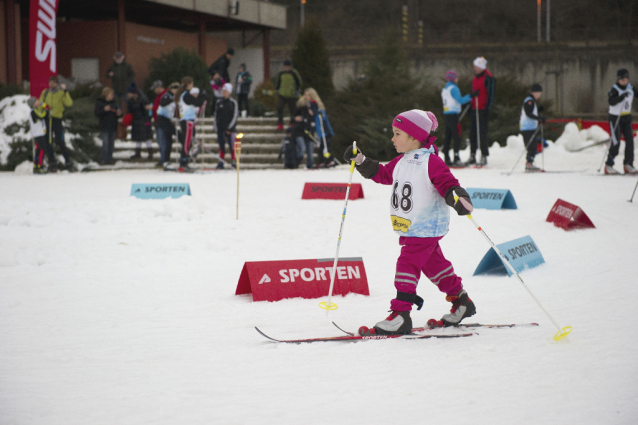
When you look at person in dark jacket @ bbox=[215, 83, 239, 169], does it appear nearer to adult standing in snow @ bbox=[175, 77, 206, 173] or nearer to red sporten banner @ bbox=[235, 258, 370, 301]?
adult standing in snow @ bbox=[175, 77, 206, 173]

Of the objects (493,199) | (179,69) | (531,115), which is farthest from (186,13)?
(493,199)

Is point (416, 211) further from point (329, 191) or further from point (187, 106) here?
point (187, 106)

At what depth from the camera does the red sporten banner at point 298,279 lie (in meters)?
4.63

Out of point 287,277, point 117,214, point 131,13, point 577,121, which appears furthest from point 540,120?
point 131,13

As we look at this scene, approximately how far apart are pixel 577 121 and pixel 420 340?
63.3 ft

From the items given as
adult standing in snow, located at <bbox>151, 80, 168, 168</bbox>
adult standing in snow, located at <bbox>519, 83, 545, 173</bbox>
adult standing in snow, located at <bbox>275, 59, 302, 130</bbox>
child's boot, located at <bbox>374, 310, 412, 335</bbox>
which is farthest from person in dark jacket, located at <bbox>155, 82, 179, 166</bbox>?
child's boot, located at <bbox>374, 310, 412, 335</bbox>

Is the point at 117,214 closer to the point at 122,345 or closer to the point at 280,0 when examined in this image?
the point at 122,345

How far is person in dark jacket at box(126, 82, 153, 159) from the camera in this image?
1600cm

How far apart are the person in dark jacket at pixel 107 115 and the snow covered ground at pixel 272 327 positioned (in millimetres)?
7124

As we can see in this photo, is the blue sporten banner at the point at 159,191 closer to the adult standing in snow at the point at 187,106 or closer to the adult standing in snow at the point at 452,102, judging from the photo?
the adult standing in snow at the point at 187,106

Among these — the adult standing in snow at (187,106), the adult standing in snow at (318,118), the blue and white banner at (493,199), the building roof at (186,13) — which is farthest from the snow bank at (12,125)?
the blue and white banner at (493,199)

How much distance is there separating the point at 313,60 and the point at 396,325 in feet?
73.2

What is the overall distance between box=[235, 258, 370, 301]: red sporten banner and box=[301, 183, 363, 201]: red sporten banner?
467 cm

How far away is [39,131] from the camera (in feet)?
44.7
